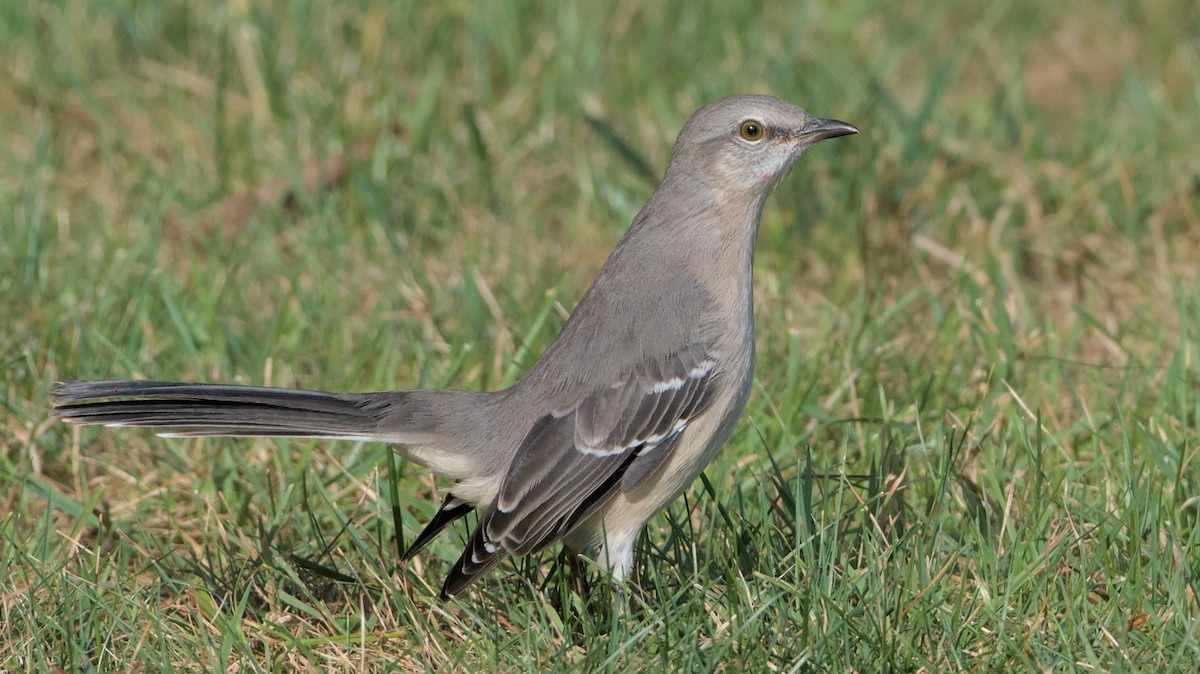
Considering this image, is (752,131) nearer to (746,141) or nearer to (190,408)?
(746,141)

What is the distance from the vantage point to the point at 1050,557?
13.6ft

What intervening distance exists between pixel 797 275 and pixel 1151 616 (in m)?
3.12

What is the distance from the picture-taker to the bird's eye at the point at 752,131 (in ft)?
15.9

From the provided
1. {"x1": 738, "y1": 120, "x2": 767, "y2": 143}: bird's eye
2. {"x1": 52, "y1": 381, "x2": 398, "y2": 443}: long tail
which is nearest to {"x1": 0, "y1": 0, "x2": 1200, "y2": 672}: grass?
{"x1": 52, "y1": 381, "x2": 398, "y2": 443}: long tail

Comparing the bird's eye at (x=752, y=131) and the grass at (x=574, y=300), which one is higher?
the bird's eye at (x=752, y=131)

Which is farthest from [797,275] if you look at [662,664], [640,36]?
[662,664]

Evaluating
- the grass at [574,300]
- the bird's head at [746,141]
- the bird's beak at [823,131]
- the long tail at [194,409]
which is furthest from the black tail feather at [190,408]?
the bird's beak at [823,131]

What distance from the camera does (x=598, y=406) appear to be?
4520mm

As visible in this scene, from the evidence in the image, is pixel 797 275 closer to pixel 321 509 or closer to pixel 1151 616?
pixel 321 509

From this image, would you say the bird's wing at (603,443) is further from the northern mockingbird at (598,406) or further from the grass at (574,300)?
the grass at (574,300)

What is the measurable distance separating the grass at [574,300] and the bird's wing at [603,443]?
289mm

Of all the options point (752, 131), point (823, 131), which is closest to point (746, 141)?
point (752, 131)

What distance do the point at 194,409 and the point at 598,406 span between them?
3.87 ft

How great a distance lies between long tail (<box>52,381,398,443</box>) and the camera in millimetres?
4277
